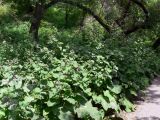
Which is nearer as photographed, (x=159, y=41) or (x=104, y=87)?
(x=104, y=87)

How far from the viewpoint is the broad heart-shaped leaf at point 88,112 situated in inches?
264

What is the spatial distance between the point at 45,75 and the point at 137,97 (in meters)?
4.01

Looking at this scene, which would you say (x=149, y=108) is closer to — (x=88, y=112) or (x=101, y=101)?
(x=101, y=101)

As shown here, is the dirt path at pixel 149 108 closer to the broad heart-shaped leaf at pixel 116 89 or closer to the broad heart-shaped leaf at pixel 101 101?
the broad heart-shaped leaf at pixel 116 89

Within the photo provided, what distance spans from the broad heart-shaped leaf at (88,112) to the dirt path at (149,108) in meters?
1.40

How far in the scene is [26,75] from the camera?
20.5 ft

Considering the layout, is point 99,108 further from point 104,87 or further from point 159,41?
point 159,41

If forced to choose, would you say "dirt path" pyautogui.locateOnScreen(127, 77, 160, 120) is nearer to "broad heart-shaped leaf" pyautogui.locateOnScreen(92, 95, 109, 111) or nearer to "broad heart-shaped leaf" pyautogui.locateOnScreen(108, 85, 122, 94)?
"broad heart-shaped leaf" pyautogui.locateOnScreen(108, 85, 122, 94)

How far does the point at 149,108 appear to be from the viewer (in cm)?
895

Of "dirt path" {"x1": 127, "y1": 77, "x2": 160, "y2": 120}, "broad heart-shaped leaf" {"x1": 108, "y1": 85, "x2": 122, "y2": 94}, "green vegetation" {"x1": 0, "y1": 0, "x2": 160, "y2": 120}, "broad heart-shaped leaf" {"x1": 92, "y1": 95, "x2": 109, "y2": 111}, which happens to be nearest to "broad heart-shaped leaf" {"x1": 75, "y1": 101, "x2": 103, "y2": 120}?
"green vegetation" {"x1": 0, "y1": 0, "x2": 160, "y2": 120}

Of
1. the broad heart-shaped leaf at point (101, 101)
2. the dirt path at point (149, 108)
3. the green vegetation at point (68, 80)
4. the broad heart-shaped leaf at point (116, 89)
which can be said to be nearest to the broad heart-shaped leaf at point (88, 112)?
the green vegetation at point (68, 80)

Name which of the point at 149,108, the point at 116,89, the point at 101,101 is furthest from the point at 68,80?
the point at 149,108

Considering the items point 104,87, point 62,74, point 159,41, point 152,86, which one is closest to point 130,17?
point 159,41

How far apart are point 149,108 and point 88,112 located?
8.39 ft
